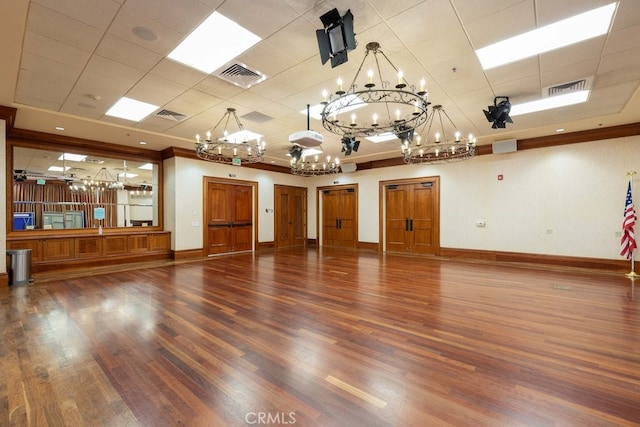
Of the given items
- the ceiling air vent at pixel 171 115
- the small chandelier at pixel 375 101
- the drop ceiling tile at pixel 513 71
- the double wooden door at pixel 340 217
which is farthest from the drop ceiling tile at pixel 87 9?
the double wooden door at pixel 340 217

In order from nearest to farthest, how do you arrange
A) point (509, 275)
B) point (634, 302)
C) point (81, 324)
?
point (81, 324) → point (634, 302) → point (509, 275)

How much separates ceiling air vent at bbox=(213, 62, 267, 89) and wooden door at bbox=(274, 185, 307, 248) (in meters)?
7.04

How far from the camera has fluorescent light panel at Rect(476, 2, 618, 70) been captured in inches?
116

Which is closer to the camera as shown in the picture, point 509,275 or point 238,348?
point 238,348

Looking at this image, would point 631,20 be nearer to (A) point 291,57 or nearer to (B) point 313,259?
(A) point 291,57

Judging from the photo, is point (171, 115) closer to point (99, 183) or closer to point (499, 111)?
point (99, 183)

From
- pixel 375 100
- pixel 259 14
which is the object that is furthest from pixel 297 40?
pixel 375 100

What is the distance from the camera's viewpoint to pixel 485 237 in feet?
26.7

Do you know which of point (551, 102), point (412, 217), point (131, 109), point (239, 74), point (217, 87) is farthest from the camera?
point (412, 217)

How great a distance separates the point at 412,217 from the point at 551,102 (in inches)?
197

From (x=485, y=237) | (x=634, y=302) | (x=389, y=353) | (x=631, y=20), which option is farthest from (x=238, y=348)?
(x=485, y=237)

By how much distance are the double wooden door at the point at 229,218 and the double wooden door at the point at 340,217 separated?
3.21 metres

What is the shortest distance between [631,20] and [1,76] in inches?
299

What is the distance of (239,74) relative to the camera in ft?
13.2
